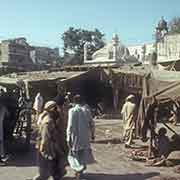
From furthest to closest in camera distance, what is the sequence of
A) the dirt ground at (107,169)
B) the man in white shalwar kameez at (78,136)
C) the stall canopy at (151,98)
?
the stall canopy at (151,98) < the dirt ground at (107,169) < the man in white shalwar kameez at (78,136)

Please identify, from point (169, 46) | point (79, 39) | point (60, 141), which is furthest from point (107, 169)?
point (79, 39)

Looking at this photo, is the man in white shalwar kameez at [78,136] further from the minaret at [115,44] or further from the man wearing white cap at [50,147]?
the minaret at [115,44]

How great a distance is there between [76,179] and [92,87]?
55.2ft

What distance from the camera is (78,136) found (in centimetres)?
877

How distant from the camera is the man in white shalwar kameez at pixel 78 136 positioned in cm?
875

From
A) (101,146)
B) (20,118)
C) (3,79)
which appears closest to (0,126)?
(20,118)

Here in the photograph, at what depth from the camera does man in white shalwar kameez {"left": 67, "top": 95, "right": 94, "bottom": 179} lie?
8750 millimetres

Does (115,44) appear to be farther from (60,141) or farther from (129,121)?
(60,141)

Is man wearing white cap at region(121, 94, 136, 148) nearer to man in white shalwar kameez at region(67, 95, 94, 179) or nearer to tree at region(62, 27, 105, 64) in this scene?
man in white shalwar kameez at region(67, 95, 94, 179)

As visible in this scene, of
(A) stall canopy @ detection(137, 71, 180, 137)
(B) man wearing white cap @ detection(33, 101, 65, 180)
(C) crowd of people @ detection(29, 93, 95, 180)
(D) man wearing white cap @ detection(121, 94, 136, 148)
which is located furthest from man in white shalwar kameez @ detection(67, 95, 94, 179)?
(D) man wearing white cap @ detection(121, 94, 136, 148)

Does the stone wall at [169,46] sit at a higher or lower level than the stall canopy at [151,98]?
higher

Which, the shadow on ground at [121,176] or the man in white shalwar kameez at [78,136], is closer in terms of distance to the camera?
the man in white shalwar kameez at [78,136]

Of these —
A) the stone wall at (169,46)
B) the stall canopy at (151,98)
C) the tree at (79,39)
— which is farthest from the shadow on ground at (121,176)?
the tree at (79,39)

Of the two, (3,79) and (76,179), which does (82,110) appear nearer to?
(76,179)
